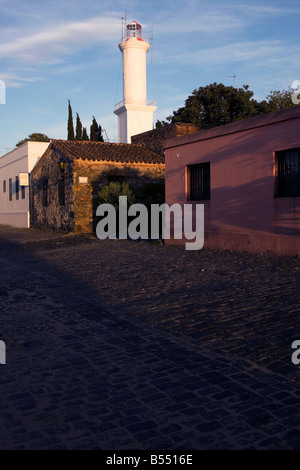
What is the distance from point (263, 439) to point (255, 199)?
361 inches

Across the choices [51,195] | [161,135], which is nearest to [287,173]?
[161,135]

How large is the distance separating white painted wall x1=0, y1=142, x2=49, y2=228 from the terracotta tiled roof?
492cm

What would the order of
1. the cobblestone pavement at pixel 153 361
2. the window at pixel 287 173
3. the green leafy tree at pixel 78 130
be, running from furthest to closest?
the green leafy tree at pixel 78 130
the window at pixel 287 173
the cobblestone pavement at pixel 153 361

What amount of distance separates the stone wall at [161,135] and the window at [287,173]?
12.7 meters

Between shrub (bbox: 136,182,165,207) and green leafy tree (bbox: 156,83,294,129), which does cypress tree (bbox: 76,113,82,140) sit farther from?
shrub (bbox: 136,182,165,207)

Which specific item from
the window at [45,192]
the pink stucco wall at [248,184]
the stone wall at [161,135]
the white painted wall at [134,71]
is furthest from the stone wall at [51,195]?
the white painted wall at [134,71]

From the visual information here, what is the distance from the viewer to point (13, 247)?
1705cm

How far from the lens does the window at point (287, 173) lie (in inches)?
423

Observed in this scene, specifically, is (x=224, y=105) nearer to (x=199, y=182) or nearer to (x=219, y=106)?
(x=219, y=106)

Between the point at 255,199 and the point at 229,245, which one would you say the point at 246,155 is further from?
the point at 229,245

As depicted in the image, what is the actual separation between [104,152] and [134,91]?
24890mm

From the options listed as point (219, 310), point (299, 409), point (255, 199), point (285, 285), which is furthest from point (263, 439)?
point (255, 199)

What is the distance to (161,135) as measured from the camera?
2492 centimetres

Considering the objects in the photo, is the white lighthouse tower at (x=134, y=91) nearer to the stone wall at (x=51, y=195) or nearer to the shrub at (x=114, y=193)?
the stone wall at (x=51, y=195)
